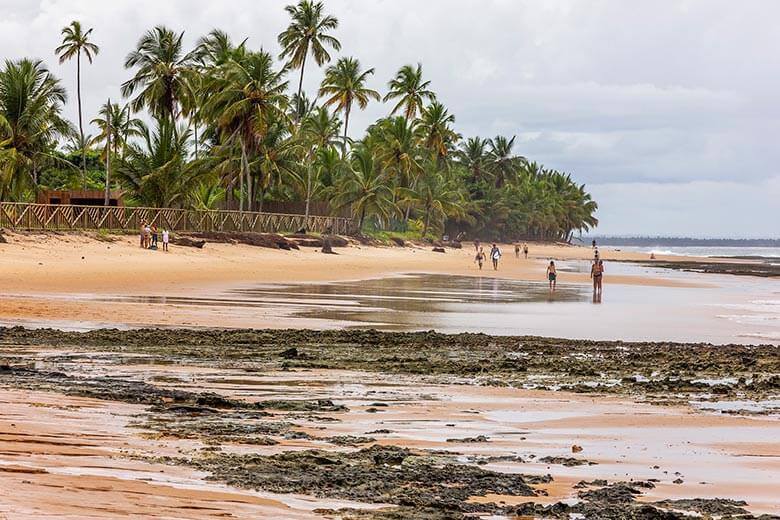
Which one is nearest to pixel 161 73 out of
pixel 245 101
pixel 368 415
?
pixel 245 101

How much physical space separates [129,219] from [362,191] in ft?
83.3

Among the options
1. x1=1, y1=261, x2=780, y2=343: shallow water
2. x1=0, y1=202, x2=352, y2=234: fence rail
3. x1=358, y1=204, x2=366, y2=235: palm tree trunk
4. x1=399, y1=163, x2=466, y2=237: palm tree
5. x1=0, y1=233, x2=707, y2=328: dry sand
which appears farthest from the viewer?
x1=399, y1=163, x2=466, y2=237: palm tree

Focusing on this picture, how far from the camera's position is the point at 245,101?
5347 cm

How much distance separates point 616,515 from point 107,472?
2647 millimetres

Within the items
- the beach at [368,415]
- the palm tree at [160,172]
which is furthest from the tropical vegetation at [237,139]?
the beach at [368,415]

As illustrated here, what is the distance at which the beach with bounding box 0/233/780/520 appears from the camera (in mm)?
5434

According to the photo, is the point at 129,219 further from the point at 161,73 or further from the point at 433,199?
the point at 433,199

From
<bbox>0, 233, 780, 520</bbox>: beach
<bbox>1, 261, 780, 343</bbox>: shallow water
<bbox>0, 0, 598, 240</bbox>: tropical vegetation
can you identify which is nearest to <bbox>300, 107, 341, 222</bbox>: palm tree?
<bbox>0, 0, 598, 240</bbox>: tropical vegetation

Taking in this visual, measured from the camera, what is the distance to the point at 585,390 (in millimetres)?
10703

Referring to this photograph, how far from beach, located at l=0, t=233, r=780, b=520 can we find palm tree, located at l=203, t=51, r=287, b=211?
3335 cm

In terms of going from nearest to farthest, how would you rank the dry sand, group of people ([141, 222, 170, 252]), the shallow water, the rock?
the dry sand, the shallow water, group of people ([141, 222, 170, 252]), the rock

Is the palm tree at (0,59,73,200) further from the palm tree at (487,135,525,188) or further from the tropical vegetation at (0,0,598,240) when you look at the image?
the palm tree at (487,135,525,188)

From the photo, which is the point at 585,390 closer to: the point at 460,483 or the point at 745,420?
the point at 745,420

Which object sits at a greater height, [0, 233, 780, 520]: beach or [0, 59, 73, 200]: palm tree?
[0, 59, 73, 200]: palm tree
